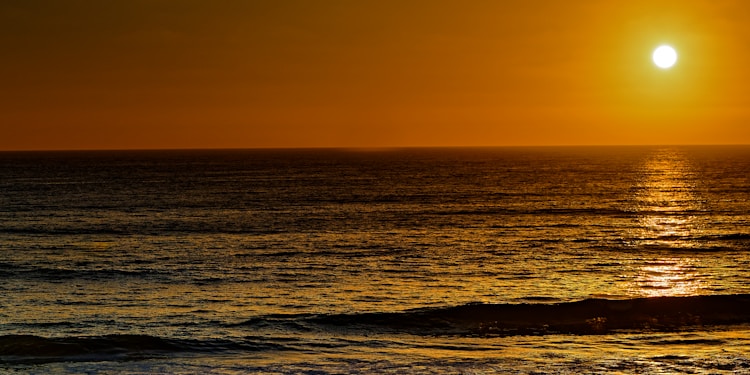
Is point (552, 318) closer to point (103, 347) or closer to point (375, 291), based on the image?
point (375, 291)

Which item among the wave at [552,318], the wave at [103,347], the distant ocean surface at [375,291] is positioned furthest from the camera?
the wave at [552,318]

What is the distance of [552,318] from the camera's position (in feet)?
103

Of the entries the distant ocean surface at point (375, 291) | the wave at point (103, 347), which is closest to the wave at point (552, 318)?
the distant ocean surface at point (375, 291)

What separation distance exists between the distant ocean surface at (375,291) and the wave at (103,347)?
90 mm

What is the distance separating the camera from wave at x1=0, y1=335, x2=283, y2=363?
2531 centimetres

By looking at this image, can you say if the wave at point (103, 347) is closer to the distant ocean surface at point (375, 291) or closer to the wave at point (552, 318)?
the distant ocean surface at point (375, 291)

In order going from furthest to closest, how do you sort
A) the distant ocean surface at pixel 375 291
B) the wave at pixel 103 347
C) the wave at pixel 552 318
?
the wave at pixel 552 318, the wave at pixel 103 347, the distant ocean surface at pixel 375 291

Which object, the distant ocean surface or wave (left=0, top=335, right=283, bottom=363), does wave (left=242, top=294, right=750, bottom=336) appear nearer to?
the distant ocean surface

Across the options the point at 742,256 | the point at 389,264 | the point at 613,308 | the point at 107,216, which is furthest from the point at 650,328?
the point at 107,216

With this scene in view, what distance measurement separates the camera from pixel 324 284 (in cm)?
4000

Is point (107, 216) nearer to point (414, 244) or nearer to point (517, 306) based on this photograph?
point (414, 244)

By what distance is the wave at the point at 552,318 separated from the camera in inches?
1166

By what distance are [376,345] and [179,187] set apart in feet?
363

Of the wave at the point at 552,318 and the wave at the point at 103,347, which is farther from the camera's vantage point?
the wave at the point at 552,318
